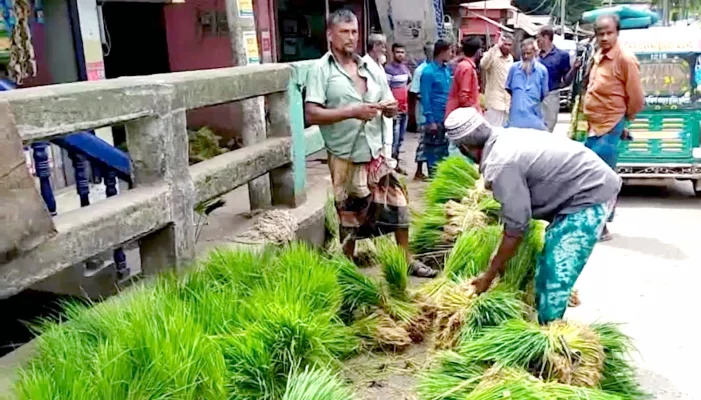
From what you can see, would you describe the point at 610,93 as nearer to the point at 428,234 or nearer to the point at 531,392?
the point at 428,234

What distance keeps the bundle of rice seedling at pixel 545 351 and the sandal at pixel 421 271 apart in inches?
61.0

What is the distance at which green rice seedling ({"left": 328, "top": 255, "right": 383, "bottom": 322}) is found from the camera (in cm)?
359

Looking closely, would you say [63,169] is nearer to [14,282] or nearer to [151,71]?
[151,71]

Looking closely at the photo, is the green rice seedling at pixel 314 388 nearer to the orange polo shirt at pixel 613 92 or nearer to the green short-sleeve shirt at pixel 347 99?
the green short-sleeve shirt at pixel 347 99

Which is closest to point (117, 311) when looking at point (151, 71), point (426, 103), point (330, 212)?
point (330, 212)

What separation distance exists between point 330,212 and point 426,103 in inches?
135

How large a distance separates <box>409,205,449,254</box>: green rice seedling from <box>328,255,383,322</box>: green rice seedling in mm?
1364

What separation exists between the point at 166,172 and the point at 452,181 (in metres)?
2.79

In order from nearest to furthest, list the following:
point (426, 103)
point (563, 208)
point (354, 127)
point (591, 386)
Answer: point (591, 386) → point (563, 208) → point (354, 127) → point (426, 103)

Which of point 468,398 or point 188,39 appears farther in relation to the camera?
point 188,39

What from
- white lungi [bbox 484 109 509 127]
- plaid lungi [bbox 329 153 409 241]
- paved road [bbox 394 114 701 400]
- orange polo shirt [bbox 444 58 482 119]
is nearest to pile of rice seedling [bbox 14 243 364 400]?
plaid lungi [bbox 329 153 409 241]

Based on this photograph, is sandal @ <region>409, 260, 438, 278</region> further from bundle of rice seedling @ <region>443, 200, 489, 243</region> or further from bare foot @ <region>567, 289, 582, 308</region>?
bare foot @ <region>567, 289, 582, 308</region>

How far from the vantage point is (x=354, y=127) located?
166 inches

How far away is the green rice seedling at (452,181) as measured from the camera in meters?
5.48
